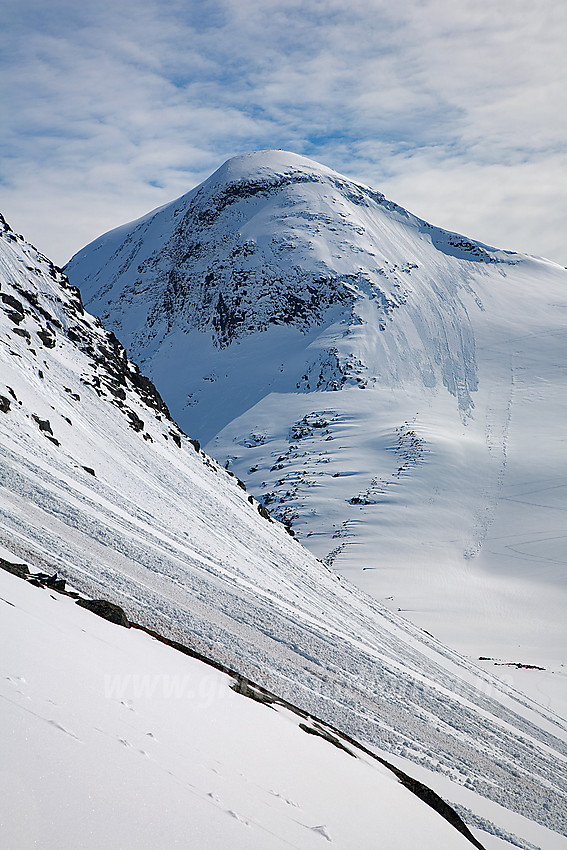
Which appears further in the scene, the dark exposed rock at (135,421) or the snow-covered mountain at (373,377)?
the snow-covered mountain at (373,377)

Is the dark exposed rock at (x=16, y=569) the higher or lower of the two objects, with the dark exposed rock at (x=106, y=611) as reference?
lower

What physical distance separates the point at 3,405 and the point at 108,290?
126945 mm

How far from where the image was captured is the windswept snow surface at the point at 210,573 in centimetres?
1332

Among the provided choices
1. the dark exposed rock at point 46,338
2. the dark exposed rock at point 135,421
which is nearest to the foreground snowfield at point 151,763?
the dark exposed rock at point 135,421

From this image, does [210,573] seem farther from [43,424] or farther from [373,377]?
[373,377]

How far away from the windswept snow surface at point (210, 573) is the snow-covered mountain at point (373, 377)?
759 cm

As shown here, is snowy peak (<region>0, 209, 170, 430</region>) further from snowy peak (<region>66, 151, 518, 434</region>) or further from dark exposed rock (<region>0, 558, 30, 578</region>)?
snowy peak (<region>66, 151, 518, 434</region>)

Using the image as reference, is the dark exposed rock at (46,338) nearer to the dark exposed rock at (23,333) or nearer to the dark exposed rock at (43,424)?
the dark exposed rock at (23,333)

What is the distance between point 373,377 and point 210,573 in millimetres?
74667

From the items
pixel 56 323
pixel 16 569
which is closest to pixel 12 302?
pixel 56 323

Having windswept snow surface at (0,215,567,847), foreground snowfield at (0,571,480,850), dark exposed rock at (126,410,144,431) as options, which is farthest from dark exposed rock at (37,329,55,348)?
foreground snowfield at (0,571,480,850)

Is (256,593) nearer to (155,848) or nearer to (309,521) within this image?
(155,848)

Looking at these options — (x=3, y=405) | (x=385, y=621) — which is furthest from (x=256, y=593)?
(x=3, y=405)

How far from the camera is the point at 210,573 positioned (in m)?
18.5
